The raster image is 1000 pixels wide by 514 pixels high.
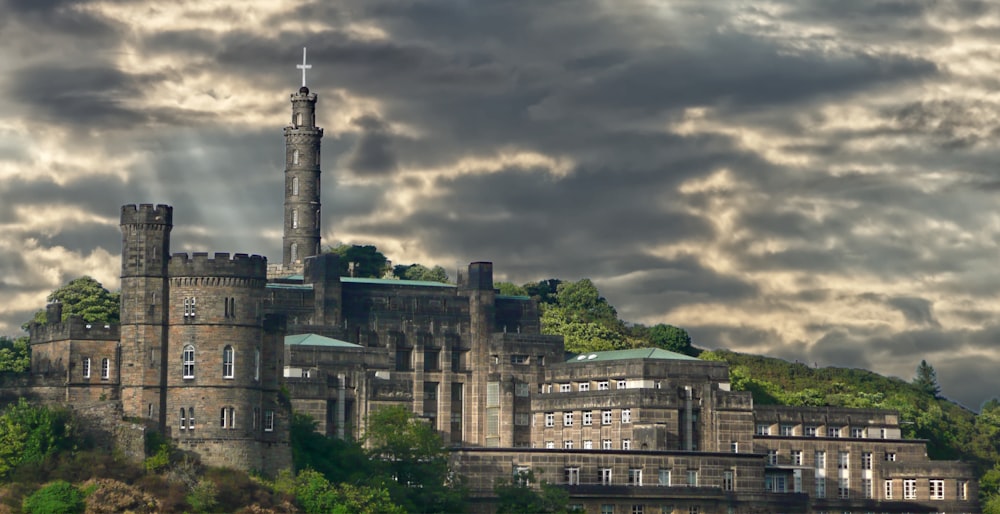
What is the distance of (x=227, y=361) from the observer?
150 metres

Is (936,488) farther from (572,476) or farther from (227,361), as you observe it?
(227,361)

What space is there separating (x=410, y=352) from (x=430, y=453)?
32876 millimetres

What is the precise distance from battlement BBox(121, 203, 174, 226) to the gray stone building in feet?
0.31

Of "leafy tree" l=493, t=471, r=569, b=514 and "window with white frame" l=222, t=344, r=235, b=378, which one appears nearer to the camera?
"window with white frame" l=222, t=344, r=235, b=378

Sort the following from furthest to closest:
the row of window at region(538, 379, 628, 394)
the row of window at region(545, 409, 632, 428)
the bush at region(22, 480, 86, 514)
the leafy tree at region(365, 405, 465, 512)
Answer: the row of window at region(538, 379, 628, 394) → the row of window at region(545, 409, 632, 428) → the leafy tree at region(365, 405, 465, 512) → the bush at region(22, 480, 86, 514)

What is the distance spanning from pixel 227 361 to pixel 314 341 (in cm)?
3908

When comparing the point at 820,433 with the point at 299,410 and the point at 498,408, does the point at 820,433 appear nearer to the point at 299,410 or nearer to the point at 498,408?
the point at 498,408

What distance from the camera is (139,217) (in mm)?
153625

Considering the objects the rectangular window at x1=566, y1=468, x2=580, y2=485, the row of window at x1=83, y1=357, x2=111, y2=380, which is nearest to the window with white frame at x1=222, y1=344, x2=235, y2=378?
the row of window at x1=83, y1=357, x2=111, y2=380

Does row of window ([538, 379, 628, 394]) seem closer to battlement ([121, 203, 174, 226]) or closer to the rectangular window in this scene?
the rectangular window

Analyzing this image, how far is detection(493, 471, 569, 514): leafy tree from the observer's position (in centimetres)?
16438

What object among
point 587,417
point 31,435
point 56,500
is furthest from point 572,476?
point 56,500

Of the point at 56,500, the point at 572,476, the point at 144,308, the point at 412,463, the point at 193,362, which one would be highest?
the point at 144,308

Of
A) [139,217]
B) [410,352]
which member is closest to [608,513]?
[410,352]
